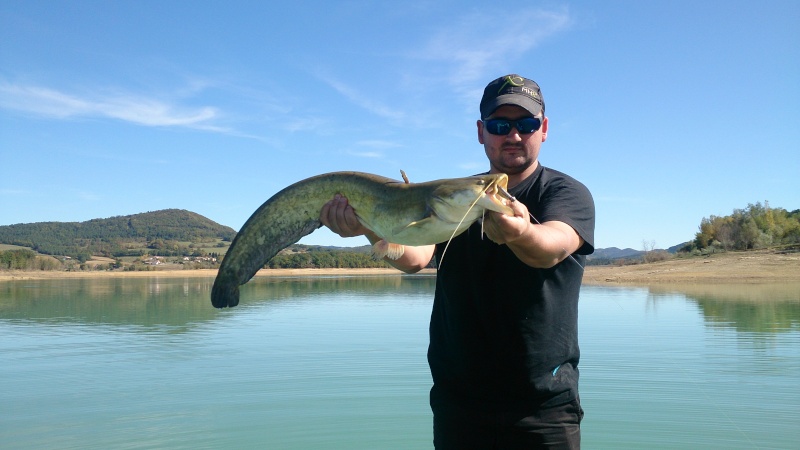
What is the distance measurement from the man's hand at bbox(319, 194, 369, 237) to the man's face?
771 millimetres

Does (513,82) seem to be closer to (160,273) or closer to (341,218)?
(341,218)

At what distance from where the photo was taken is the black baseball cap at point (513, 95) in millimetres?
2805

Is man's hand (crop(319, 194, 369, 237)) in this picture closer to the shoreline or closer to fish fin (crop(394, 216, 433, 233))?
fish fin (crop(394, 216, 433, 233))

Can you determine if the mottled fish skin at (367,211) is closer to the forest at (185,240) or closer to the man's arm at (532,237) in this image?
the man's arm at (532,237)

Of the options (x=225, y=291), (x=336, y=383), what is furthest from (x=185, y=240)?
(x=225, y=291)

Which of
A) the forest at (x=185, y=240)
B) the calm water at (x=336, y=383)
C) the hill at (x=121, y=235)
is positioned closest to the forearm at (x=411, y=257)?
the calm water at (x=336, y=383)

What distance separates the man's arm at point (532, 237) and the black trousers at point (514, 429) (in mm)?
659

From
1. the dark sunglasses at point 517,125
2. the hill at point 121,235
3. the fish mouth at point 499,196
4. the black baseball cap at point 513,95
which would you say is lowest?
the fish mouth at point 499,196

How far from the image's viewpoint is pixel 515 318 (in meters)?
2.63

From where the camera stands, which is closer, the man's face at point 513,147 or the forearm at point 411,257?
the man's face at point 513,147

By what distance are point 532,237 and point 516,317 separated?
53 centimetres

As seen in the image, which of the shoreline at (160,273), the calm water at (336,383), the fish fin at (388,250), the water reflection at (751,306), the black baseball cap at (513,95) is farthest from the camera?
the shoreline at (160,273)

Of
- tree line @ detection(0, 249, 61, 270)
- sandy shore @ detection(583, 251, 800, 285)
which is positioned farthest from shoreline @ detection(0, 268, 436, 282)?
sandy shore @ detection(583, 251, 800, 285)

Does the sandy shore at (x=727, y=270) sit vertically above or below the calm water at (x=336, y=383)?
above
